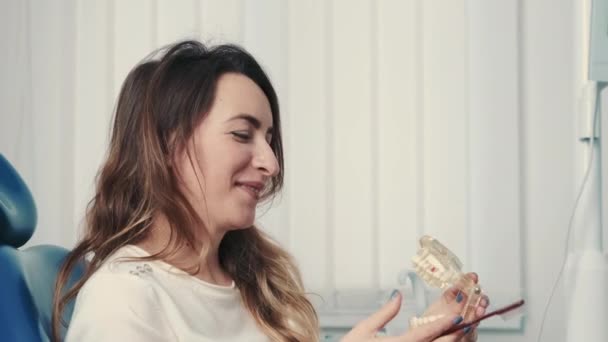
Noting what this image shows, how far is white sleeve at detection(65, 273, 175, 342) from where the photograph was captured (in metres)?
1.18

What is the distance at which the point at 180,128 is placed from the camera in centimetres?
140

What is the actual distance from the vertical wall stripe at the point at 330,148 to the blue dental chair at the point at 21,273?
3.00 feet

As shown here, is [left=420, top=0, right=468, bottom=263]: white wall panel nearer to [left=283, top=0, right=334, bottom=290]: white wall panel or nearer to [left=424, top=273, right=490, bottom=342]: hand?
[left=283, top=0, right=334, bottom=290]: white wall panel

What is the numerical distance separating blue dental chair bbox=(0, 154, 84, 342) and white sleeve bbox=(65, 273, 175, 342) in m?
0.06

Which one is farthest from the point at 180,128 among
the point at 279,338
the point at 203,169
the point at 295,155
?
the point at 295,155

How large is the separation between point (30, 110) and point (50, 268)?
1.11 m

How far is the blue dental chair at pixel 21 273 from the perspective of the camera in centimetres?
121

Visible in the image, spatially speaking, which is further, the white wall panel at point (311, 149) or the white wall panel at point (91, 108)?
the white wall panel at point (91, 108)

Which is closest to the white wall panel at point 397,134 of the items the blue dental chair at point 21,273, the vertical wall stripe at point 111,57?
the vertical wall stripe at point 111,57

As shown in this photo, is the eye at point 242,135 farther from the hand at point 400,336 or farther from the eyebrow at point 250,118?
the hand at point 400,336

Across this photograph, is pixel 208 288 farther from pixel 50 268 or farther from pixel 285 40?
pixel 285 40

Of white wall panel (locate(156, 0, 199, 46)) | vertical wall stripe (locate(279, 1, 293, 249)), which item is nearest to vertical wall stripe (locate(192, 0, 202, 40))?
white wall panel (locate(156, 0, 199, 46))

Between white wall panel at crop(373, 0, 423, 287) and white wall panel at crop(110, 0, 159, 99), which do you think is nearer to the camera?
white wall panel at crop(373, 0, 423, 287)

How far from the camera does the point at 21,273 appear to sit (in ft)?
4.19
